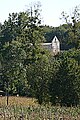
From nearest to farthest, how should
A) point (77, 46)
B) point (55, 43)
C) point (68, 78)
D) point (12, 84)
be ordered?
point (68, 78)
point (12, 84)
point (77, 46)
point (55, 43)

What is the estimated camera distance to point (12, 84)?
3281cm

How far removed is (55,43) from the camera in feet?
236

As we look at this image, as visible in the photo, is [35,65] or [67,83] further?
[35,65]

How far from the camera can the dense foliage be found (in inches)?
905

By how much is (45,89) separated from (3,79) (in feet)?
37.2

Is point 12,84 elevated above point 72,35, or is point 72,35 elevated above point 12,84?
point 72,35

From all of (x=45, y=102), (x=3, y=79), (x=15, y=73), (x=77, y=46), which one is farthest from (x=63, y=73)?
(x=77, y=46)

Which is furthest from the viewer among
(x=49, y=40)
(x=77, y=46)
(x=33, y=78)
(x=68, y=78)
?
(x=49, y=40)

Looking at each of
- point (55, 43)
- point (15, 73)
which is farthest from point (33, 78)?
point (55, 43)

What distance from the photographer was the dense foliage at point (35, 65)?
23.0 meters

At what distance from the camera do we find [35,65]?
26891 millimetres

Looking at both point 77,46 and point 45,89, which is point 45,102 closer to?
point 45,89

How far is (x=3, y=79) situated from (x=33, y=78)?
9471 mm

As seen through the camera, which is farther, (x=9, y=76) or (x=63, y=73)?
(x=9, y=76)
